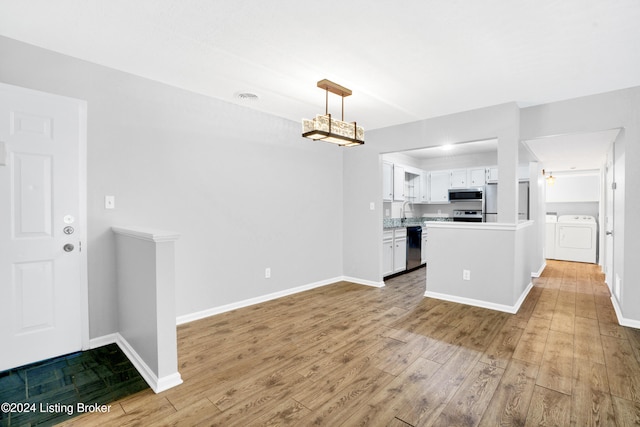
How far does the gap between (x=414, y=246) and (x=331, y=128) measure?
394 centimetres

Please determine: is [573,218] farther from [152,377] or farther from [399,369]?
[152,377]

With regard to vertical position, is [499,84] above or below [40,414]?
above

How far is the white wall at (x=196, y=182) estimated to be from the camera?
2.71 m

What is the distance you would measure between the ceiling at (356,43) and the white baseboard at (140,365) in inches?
95.9

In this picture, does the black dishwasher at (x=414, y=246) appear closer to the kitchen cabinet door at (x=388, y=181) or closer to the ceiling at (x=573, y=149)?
the kitchen cabinet door at (x=388, y=181)

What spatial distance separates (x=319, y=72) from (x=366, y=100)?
917 mm

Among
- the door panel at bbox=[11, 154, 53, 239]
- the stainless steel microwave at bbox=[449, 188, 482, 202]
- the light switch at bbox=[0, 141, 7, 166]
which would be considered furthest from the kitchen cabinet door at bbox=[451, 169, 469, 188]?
the light switch at bbox=[0, 141, 7, 166]

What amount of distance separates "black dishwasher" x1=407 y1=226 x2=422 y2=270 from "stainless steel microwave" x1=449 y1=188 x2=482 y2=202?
127 cm

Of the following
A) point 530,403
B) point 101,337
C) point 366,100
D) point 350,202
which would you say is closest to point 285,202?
point 350,202

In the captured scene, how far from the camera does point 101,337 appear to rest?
2736 millimetres

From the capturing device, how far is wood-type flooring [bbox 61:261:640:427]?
6.00 ft

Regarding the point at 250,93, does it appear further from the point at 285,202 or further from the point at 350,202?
the point at 350,202

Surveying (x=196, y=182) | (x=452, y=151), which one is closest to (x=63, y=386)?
(x=196, y=182)

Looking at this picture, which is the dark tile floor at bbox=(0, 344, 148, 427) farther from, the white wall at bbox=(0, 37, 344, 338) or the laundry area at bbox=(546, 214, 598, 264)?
the laundry area at bbox=(546, 214, 598, 264)
